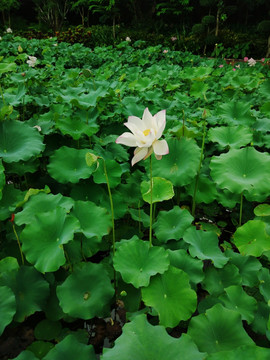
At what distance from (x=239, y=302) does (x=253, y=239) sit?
30 cm

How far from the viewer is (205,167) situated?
5.40ft

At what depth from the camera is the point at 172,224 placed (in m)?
1.28

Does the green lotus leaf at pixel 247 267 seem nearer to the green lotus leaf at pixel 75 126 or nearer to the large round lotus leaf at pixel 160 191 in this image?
the large round lotus leaf at pixel 160 191

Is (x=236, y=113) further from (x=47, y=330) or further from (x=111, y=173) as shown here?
(x=47, y=330)

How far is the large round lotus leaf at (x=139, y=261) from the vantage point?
1.00m

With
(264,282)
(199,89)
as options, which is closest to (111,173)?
(264,282)

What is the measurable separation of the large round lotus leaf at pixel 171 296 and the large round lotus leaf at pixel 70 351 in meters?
0.23

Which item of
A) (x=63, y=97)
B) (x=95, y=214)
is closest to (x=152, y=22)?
(x=63, y=97)

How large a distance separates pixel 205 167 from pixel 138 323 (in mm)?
1050

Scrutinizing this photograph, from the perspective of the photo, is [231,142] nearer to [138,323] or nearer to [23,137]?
[23,137]

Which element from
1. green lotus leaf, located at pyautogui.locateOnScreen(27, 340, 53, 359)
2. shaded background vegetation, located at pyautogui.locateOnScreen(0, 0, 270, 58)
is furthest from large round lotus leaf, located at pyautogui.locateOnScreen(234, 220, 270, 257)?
shaded background vegetation, located at pyautogui.locateOnScreen(0, 0, 270, 58)

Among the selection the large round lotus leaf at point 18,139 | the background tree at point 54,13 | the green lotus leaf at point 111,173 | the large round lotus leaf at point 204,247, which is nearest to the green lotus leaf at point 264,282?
the large round lotus leaf at point 204,247

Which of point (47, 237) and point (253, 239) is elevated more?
point (47, 237)

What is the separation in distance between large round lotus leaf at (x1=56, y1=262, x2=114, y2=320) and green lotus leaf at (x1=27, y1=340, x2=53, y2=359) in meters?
0.14
